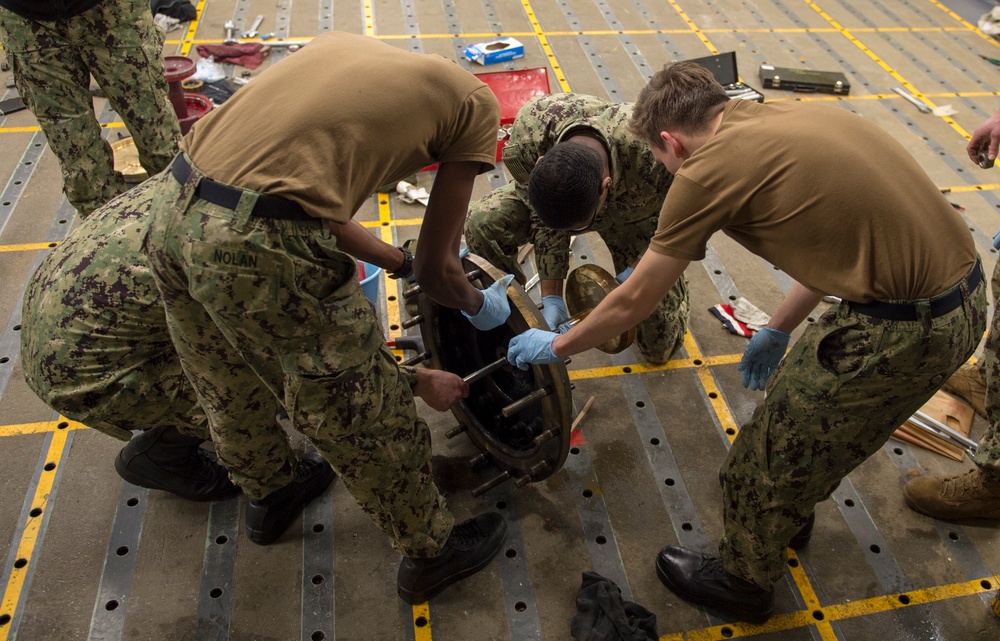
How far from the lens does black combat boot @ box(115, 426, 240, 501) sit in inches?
119

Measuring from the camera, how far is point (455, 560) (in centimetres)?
290

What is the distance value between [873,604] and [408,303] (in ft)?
7.72

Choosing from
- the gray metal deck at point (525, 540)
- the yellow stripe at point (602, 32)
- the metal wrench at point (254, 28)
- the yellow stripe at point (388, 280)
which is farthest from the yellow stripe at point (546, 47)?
the metal wrench at point (254, 28)

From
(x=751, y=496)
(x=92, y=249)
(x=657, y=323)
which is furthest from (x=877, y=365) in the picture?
(x=92, y=249)

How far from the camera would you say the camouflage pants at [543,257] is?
142 inches

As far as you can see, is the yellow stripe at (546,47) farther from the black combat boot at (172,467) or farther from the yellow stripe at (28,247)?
the black combat boot at (172,467)

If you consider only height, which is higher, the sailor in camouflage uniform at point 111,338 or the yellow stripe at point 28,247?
the sailor in camouflage uniform at point 111,338

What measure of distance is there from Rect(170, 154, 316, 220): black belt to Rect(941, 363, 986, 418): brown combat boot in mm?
3265

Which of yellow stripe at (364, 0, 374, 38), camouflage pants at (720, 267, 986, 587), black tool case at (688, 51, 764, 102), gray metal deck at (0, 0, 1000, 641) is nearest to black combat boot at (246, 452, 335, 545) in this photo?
gray metal deck at (0, 0, 1000, 641)

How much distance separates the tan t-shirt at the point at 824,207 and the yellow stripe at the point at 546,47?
398cm

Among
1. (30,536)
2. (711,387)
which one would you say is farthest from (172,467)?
(711,387)

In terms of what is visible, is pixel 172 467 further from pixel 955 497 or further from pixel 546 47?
pixel 546 47

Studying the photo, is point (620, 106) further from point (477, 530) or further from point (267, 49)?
point (267, 49)

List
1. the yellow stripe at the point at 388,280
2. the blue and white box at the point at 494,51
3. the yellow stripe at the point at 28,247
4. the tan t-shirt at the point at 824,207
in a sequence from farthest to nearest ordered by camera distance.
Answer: the blue and white box at the point at 494,51, the yellow stripe at the point at 28,247, the yellow stripe at the point at 388,280, the tan t-shirt at the point at 824,207
